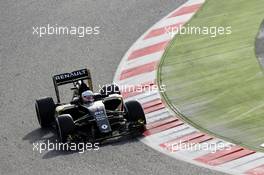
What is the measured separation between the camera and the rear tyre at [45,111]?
18.3 metres

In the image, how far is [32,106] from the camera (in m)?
19.8

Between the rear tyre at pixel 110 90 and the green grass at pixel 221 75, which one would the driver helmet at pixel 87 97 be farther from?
the green grass at pixel 221 75

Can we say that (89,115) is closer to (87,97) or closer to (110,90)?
(87,97)

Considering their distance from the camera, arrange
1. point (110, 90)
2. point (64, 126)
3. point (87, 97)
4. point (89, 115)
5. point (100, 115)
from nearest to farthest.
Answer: point (64, 126) < point (100, 115) < point (89, 115) < point (87, 97) < point (110, 90)

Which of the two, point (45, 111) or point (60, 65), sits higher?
point (60, 65)

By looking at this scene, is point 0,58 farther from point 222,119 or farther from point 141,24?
point 222,119

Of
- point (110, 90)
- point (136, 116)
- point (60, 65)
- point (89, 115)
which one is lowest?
point (136, 116)

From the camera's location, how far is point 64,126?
1714cm

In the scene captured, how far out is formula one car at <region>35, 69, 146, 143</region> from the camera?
681 inches

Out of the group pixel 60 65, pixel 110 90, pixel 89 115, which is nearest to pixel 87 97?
pixel 89 115

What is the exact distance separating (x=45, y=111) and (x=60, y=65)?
437 centimetres

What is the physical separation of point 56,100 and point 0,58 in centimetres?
415

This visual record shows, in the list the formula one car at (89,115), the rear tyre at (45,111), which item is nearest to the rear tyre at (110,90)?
the formula one car at (89,115)

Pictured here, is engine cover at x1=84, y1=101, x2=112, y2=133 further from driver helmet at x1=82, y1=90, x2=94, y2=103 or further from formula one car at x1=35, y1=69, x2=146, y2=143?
driver helmet at x1=82, y1=90, x2=94, y2=103
